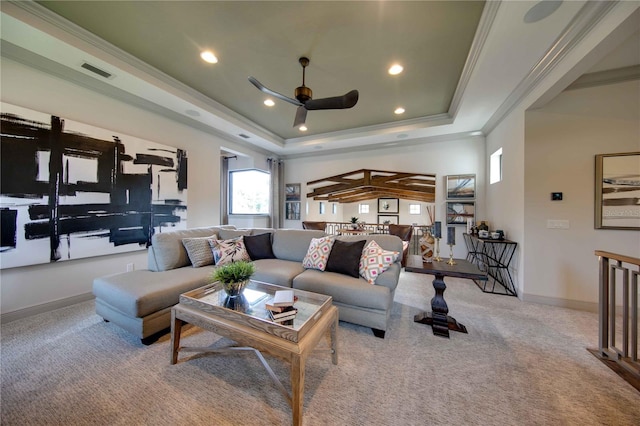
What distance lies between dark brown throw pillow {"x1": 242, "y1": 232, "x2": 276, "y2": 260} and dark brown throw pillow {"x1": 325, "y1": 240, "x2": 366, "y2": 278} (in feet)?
3.47

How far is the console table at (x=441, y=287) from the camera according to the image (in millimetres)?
2156

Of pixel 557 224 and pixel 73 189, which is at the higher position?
pixel 73 189

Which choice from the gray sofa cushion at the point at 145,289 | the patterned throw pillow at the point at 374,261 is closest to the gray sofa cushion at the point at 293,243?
the patterned throw pillow at the point at 374,261

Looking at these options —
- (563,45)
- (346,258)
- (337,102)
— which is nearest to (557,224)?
(563,45)

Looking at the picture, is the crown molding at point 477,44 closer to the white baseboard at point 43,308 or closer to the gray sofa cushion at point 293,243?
the gray sofa cushion at point 293,243

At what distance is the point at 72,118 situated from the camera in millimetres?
2695

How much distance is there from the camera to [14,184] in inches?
88.8

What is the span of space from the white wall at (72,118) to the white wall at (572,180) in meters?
5.46

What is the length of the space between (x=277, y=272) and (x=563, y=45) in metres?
3.72

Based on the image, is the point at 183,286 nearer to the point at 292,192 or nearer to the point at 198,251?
the point at 198,251

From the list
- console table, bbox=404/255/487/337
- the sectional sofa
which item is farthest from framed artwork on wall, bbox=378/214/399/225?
console table, bbox=404/255/487/337

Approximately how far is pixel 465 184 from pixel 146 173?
587cm

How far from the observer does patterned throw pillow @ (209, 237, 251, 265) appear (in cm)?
284

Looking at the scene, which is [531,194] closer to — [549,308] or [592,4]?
[549,308]
